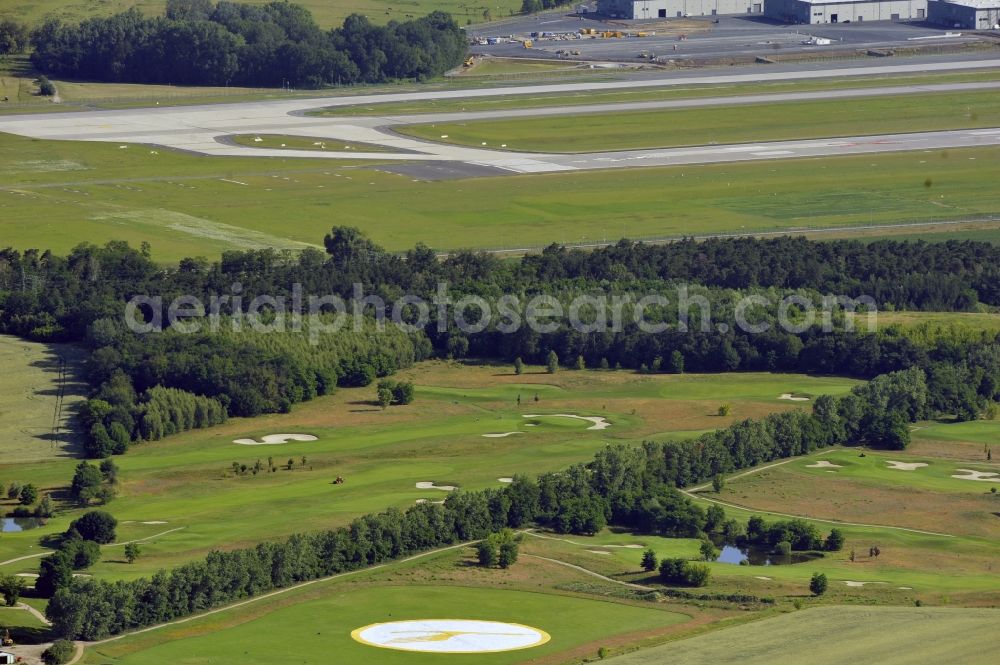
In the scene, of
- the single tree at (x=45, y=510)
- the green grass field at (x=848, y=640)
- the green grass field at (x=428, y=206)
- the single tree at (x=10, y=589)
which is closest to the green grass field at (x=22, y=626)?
the single tree at (x=10, y=589)

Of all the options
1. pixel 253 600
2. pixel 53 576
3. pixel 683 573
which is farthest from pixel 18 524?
pixel 683 573

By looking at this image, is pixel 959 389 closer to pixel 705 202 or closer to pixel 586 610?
pixel 586 610

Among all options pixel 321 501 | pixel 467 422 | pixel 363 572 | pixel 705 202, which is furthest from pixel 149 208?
pixel 363 572

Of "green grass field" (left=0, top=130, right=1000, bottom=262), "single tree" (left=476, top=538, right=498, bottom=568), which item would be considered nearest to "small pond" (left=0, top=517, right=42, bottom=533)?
"single tree" (left=476, top=538, right=498, bottom=568)

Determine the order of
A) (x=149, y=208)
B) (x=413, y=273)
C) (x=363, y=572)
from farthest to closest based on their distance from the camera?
(x=149, y=208)
(x=413, y=273)
(x=363, y=572)

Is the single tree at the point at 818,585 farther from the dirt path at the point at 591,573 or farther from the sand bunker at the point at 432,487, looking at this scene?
the sand bunker at the point at 432,487

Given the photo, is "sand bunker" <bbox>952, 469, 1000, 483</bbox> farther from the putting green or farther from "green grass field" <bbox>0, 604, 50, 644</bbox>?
"green grass field" <bbox>0, 604, 50, 644</bbox>
